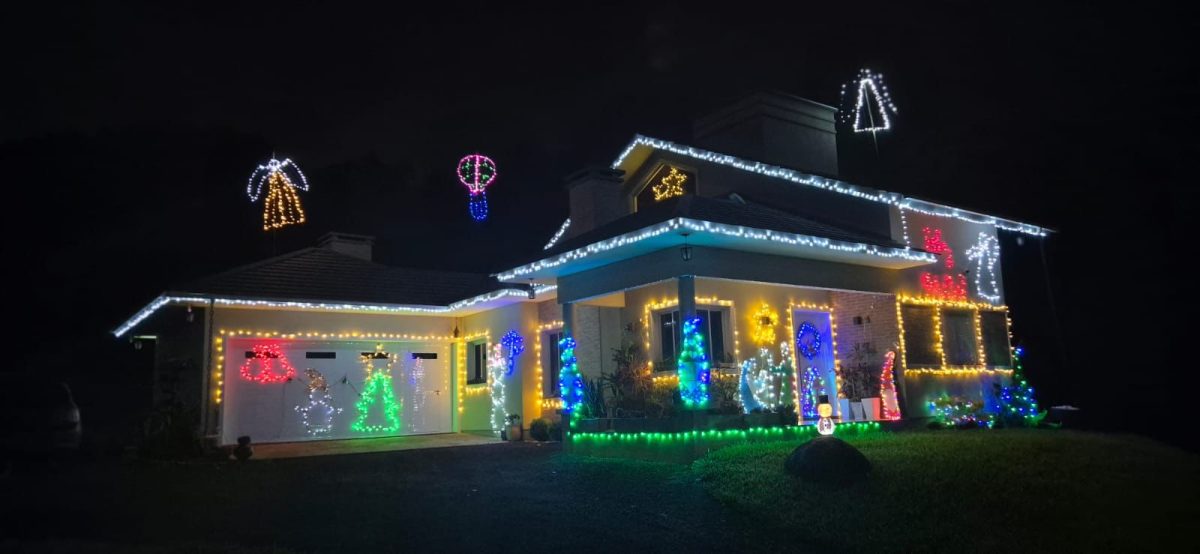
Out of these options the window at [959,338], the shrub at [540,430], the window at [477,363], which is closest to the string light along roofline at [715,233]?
the window at [959,338]

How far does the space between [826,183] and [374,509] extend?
30.8 feet

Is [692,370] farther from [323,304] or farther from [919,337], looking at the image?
[323,304]

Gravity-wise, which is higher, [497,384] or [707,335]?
→ [707,335]

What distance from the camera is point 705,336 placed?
13.2m

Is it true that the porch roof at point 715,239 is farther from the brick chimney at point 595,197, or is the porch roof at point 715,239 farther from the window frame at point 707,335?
Answer: the brick chimney at point 595,197

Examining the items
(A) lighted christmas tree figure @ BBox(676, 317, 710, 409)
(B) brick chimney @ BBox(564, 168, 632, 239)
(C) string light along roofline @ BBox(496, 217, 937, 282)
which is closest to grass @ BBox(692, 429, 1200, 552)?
(A) lighted christmas tree figure @ BBox(676, 317, 710, 409)

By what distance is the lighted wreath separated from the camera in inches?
562

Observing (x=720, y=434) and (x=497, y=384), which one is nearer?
(x=720, y=434)

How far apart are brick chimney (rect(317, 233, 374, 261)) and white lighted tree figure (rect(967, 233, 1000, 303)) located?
1483 cm

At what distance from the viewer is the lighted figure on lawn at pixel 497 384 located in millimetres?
16688

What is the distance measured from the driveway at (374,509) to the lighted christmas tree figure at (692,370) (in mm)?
986

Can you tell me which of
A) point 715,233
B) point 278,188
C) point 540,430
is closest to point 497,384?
point 540,430

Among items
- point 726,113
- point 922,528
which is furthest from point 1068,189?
point 922,528

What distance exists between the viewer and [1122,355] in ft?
56.7
